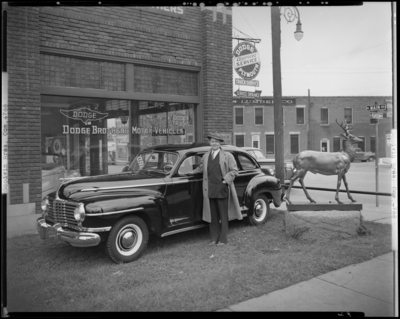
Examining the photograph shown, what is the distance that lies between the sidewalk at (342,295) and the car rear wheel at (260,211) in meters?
2.59

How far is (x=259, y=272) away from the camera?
17.0 feet

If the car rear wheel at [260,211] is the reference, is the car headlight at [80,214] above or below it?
above

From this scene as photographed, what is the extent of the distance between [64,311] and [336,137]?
558 centimetres

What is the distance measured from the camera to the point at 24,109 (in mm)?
7098

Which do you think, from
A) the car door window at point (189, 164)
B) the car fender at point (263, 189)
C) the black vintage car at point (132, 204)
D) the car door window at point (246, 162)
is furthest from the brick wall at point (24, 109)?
the car fender at point (263, 189)

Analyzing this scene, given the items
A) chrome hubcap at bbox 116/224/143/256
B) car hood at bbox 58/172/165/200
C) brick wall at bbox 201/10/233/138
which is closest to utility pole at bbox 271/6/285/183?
brick wall at bbox 201/10/233/138

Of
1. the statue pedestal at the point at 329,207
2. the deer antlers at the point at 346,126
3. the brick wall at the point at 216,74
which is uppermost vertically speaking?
the brick wall at the point at 216,74

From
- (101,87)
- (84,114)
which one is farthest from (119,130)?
(101,87)

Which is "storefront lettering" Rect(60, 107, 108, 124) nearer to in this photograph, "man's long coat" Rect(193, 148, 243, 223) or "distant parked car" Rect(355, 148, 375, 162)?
"man's long coat" Rect(193, 148, 243, 223)

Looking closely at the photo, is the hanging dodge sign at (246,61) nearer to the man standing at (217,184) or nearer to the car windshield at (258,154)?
the man standing at (217,184)

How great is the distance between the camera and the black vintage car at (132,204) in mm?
5426

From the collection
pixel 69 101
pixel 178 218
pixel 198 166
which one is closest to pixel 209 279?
pixel 178 218

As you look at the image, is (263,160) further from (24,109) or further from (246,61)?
(24,109)

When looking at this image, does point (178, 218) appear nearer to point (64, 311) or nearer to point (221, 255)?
point (221, 255)
